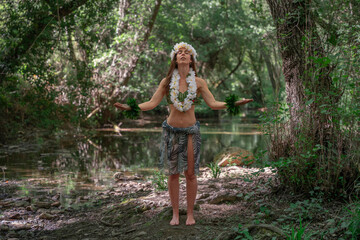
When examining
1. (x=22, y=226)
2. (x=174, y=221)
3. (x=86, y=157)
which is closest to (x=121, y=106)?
(x=174, y=221)

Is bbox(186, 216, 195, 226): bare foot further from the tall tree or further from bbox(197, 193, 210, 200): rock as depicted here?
the tall tree

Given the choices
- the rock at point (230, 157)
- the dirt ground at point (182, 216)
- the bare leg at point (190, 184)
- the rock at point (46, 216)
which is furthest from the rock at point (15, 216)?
the rock at point (230, 157)

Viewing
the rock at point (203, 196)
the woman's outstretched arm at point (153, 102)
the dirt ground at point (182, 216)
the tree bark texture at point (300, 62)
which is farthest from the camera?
the rock at point (203, 196)

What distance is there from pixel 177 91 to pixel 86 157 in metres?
7.69

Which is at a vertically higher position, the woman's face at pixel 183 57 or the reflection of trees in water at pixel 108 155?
the woman's face at pixel 183 57

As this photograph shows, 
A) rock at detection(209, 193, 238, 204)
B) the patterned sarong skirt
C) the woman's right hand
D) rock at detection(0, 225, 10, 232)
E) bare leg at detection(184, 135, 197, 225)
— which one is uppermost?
the woman's right hand

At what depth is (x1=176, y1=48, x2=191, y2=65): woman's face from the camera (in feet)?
16.1

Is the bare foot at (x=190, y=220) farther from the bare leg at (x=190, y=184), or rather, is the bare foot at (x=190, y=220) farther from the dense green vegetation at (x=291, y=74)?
the dense green vegetation at (x=291, y=74)

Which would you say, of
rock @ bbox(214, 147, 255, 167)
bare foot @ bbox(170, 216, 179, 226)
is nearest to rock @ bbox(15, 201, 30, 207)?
bare foot @ bbox(170, 216, 179, 226)

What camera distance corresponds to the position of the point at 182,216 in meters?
4.91

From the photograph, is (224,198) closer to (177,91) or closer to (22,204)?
(177,91)

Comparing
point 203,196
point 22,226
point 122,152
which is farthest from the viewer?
point 122,152

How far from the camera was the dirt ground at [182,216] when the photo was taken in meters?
4.14

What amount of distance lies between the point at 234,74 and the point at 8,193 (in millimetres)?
26752
